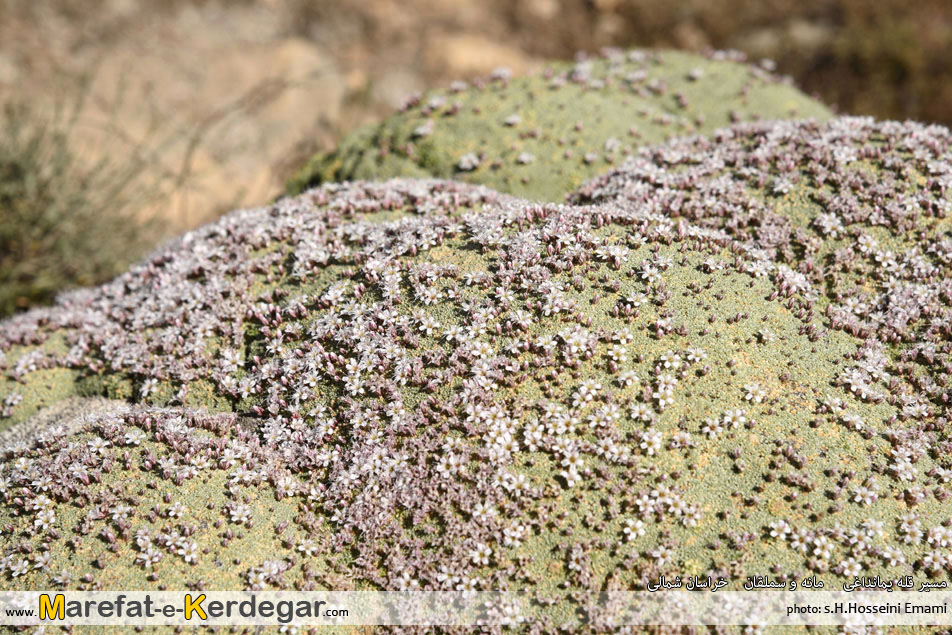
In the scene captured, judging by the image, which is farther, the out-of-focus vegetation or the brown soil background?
the brown soil background

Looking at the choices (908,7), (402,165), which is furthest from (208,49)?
(908,7)

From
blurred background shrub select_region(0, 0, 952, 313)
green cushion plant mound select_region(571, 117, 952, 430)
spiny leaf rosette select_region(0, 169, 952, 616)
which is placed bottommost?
spiny leaf rosette select_region(0, 169, 952, 616)

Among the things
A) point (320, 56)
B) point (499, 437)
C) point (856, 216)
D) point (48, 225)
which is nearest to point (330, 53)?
point (320, 56)

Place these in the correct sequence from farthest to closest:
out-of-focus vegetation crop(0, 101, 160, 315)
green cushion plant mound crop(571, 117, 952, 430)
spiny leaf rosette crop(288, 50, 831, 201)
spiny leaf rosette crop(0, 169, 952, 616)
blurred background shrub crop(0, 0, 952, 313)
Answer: blurred background shrub crop(0, 0, 952, 313)
out-of-focus vegetation crop(0, 101, 160, 315)
spiny leaf rosette crop(288, 50, 831, 201)
green cushion plant mound crop(571, 117, 952, 430)
spiny leaf rosette crop(0, 169, 952, 616)

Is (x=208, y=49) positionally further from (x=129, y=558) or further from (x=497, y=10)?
(x=129, y=558)

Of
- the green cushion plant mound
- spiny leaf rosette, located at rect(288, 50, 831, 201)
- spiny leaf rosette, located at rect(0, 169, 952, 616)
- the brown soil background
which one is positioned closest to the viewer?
spiny leaf rosette, located at rect(0, 169, 952, 616)

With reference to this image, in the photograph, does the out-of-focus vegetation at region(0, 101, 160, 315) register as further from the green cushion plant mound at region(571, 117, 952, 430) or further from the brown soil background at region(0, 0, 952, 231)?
the green cushion plant mound at region(571, 117, 952, 430)

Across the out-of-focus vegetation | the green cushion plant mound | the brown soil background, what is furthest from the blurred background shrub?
the green cushion plant mound
